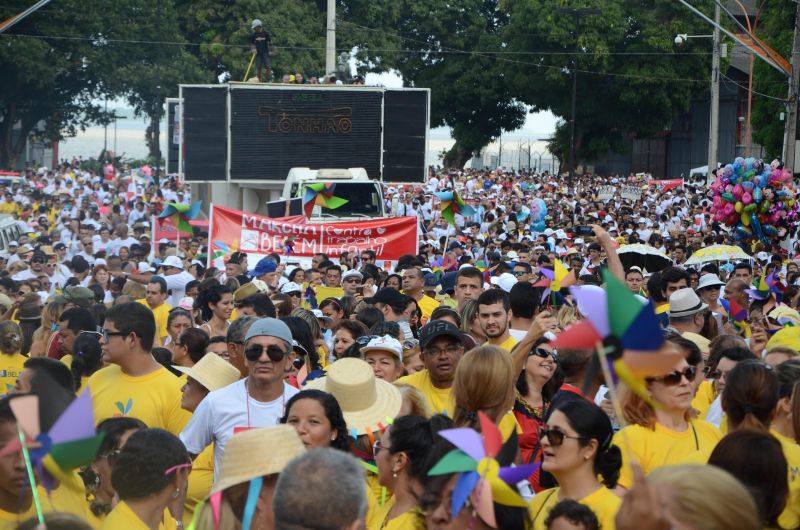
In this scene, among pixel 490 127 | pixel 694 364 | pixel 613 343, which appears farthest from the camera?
pixel 490 127

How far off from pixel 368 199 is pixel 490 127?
43733 mm

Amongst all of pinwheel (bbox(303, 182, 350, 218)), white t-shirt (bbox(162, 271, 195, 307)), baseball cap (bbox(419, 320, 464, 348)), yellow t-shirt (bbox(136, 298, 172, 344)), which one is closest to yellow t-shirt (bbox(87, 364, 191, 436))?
baseball cap (bbox(419, 320, 464, 348))

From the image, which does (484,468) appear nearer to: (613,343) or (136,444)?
(613,343)

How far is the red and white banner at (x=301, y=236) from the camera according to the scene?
17578 mm

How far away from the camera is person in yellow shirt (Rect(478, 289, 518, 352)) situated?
7629 mm

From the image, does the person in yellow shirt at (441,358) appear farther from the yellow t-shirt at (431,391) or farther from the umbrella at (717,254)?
the umbrella at (717,254)

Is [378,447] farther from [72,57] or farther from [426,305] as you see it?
[72,57]

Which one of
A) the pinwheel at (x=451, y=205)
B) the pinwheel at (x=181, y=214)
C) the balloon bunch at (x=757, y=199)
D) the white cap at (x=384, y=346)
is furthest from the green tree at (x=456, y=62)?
the white cap at (x=384, y=346)

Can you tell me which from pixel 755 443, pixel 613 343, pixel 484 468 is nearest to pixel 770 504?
pixel 755 443

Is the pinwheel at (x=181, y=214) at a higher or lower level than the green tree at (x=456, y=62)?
lower

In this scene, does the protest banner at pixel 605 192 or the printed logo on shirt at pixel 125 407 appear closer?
the printed logo on shirt at pixel 125 407

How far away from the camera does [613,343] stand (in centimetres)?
342

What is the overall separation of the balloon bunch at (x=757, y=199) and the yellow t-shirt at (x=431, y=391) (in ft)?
37.3

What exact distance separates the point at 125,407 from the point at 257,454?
250 cm
